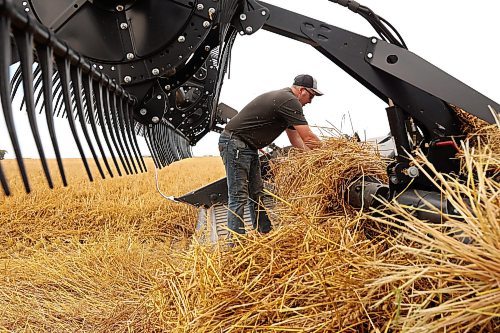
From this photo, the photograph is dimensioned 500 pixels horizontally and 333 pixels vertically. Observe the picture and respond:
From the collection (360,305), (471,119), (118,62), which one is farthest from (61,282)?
(471,119)

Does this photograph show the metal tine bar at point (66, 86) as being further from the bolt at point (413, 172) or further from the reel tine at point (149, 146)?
the reel tine at point (149, 146)

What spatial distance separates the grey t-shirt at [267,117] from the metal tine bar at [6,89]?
2.40 meters

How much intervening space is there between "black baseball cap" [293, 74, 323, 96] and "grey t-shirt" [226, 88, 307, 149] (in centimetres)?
10

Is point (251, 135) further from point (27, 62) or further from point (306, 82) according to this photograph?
point (27, 62)

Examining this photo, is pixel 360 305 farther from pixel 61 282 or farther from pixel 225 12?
pixel 61 282

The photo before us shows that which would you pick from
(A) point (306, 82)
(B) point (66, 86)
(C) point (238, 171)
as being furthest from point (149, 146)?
(B) point (66, 86)

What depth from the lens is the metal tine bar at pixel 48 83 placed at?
5.20 ft

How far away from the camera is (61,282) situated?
322 cm

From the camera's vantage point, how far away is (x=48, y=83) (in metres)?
1.61

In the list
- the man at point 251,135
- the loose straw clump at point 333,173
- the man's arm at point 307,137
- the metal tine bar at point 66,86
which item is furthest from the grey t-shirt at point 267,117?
the metal tine bar at point 66,86

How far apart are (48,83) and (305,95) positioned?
8.36 ft

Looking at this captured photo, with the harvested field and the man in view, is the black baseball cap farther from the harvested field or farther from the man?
the harvested field

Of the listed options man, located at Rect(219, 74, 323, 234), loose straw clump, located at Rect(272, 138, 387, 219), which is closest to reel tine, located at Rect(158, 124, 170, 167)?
man, located at Rect(219, 74, 323, 234)

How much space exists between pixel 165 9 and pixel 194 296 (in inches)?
64.6
